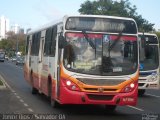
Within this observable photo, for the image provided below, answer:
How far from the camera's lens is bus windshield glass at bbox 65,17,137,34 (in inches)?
563

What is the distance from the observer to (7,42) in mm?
170250

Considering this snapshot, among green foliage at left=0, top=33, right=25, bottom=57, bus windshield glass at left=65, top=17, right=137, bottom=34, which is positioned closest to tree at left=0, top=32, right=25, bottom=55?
green foliage at left=0, top=33, right=25, bottom=57

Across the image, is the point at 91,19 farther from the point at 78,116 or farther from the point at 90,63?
the point at 78,116

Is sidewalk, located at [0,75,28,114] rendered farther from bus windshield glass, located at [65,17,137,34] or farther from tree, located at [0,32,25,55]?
tree, located at [0,32,25,55]

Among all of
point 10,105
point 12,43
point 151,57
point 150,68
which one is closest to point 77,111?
point 10,105

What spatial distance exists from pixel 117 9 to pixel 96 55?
2609 inches

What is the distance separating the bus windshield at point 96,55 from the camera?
14016 mm

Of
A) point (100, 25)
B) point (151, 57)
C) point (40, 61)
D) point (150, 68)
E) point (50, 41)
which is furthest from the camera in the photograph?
point (151, 57)

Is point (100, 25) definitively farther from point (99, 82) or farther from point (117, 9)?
point (117, 9)

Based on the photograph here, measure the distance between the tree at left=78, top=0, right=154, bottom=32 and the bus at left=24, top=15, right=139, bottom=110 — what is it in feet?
211

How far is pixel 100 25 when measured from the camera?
567 inches

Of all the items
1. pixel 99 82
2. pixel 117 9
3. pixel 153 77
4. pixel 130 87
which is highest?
pixel 117 9

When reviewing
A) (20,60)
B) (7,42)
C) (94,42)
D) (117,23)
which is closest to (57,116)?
(94,42)

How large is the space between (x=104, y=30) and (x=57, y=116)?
2.81 metres
